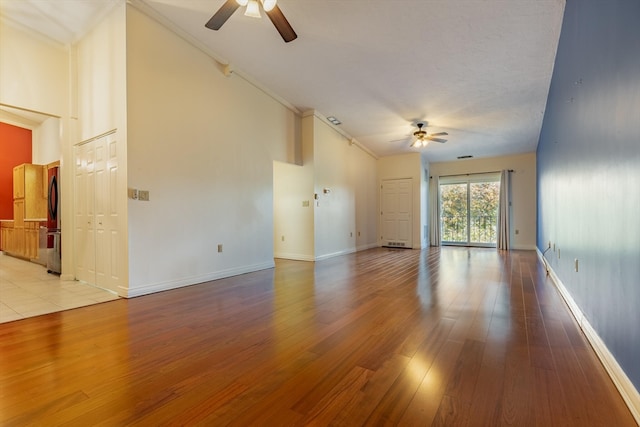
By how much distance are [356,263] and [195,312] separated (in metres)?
3.42

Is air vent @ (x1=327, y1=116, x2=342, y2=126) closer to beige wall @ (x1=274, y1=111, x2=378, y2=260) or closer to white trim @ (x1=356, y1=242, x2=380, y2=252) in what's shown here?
beige wall @ (x1=274, y1=111, x2=378, y2=260)

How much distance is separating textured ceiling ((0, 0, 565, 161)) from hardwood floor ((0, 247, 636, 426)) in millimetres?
2993

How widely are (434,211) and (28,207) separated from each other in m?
10.3

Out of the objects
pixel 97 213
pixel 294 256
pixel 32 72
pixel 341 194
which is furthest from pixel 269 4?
pixel 341 194

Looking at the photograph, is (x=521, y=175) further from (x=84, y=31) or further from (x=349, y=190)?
(x=84, y=31)

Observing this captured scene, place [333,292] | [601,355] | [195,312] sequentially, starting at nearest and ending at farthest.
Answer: [601,355]
[195,312]
[333,292]

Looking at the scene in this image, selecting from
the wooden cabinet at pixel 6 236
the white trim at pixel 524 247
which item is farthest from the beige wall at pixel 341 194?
the wooden cabinet at pixel 6 236

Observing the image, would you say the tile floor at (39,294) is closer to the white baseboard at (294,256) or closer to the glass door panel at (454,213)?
the white baseboard at (294,256)

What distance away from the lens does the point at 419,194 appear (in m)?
8.25

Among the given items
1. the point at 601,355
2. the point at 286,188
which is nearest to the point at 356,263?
the point at 286,188

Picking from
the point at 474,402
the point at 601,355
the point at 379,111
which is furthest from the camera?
the point at 379,111

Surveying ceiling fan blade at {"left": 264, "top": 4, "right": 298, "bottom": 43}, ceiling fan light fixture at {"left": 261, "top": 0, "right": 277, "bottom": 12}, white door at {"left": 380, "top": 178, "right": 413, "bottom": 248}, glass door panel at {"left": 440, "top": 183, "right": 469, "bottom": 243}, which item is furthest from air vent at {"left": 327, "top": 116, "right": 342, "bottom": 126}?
glass door panel at {"left": 440, "top": 183, "right": 469, "bottom": 243}

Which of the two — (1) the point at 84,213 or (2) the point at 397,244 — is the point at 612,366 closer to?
(1) the point at 84,213

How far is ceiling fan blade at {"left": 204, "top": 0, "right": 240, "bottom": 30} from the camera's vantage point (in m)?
2.49
